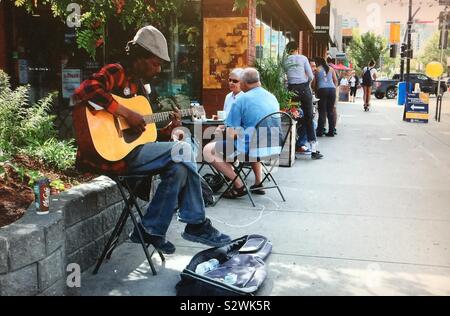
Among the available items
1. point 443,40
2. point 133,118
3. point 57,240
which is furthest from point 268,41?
point 57,240

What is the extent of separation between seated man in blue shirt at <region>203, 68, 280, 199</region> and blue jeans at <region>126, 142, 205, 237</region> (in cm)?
214

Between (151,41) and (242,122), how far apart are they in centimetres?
234

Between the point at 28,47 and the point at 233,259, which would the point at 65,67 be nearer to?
the point at 28,47

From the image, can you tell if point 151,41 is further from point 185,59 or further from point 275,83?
point 185,59

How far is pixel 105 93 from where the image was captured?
362cm

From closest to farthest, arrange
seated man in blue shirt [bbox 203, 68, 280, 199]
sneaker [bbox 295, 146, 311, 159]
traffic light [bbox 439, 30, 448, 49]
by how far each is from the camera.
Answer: seated man in blue shirt [bbox 203, 68, 280, 199]
sneaker [bbox 295, 146, 311, 159]
traffic light [bbox 439, 30, 448, 49]

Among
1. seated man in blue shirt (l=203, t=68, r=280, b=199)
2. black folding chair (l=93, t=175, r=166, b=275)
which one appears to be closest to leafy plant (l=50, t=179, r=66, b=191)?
black folding chair (l=93, t=175, r=166, b=275)

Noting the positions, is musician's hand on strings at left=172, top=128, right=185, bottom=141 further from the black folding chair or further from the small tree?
the small tree

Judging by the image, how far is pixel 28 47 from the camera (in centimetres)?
933

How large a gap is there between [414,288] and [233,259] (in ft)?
4.40

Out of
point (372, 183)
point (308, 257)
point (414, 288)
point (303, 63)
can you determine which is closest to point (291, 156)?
point (372, 183)

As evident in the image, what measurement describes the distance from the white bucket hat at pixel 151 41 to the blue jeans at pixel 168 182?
2.40 feet

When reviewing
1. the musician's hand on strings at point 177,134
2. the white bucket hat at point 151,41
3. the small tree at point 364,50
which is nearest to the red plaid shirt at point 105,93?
the white bucket hat at point 151,41

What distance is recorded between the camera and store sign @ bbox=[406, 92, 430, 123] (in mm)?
16500
